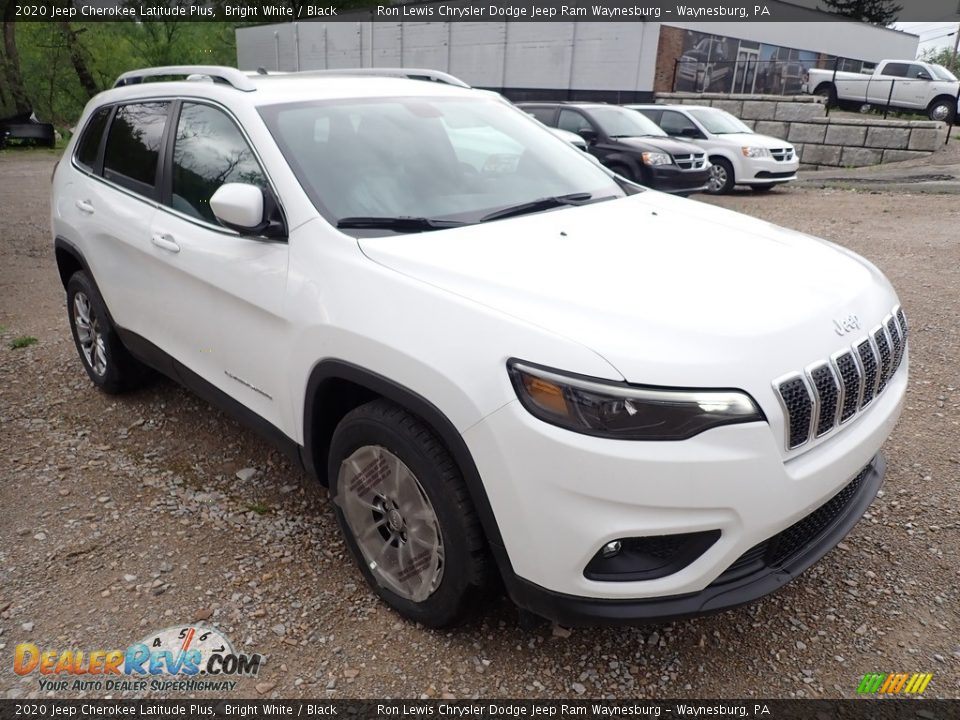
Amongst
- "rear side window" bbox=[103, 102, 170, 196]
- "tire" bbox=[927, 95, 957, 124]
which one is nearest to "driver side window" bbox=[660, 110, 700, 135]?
"tire" bbox=[927, 95, 957, 124]

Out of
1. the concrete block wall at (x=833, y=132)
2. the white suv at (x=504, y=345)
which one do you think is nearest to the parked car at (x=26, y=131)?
the concrete block wall at (x=833, y=132)

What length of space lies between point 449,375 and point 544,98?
2906cm

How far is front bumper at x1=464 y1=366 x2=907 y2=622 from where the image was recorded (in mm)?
1876

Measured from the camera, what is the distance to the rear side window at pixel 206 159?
2955 millimetres

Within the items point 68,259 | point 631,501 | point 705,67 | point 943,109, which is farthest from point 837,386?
point 705,67

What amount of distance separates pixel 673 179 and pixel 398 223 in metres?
9.65

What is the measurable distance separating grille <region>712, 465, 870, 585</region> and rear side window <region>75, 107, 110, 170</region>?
155 inches

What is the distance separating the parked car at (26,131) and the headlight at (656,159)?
61.8 feet

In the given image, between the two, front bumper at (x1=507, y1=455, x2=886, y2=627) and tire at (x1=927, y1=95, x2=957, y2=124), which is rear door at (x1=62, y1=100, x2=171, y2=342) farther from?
tire at (x1=927, y1=95, x2=957, y2=124)

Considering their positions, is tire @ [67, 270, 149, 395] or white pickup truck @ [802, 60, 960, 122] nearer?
tire @ [67, 270, 149, 395]

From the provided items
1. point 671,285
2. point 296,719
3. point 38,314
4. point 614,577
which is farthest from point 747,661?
point 38,314

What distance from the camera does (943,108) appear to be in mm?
20156

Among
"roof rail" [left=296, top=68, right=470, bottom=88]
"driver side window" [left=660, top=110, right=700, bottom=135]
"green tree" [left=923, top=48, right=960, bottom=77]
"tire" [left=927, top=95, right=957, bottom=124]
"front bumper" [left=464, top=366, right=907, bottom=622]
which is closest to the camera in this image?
"front bumper" [left=464, top=366, right=907, bottom=622]

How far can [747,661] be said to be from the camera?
7.95 ft
